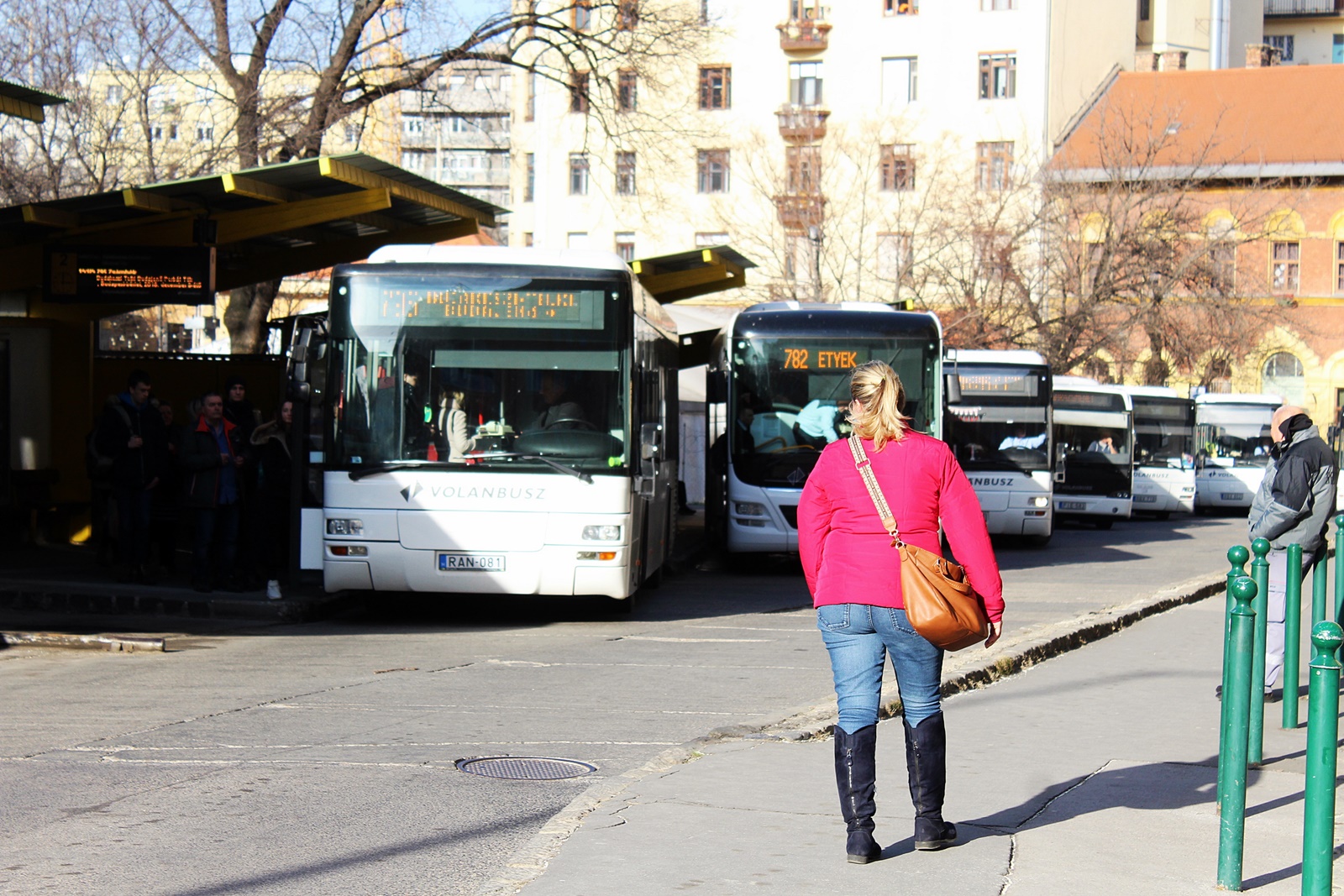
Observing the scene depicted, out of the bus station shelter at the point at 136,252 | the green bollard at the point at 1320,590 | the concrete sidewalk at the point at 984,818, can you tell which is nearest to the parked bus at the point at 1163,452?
the bus station shelter at the point at 136,252

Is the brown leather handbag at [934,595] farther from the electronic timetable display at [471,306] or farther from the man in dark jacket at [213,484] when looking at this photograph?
the man in dark jacket at [213,484]

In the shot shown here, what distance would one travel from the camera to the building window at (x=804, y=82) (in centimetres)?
5944

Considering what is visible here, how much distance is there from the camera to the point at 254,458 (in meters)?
14.0

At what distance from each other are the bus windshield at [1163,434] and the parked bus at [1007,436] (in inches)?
467

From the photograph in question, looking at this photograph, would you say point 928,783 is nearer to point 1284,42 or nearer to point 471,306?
point 471,306

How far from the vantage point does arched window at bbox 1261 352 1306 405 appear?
55469 mm

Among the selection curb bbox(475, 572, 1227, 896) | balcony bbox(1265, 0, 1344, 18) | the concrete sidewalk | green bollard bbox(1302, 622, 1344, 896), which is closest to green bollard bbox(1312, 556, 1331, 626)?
the concrete sidewalk

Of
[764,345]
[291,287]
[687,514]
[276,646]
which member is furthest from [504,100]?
[276,646]

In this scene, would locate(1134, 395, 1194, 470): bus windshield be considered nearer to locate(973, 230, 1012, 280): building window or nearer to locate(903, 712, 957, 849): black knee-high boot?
locate(973, 230, 1012, 280): building window

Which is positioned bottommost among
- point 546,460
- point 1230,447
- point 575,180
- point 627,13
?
point 1230,447

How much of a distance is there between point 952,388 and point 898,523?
44.9 feet

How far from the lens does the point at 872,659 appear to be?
17.8 ft

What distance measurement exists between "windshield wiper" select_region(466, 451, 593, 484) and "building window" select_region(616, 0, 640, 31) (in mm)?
15835

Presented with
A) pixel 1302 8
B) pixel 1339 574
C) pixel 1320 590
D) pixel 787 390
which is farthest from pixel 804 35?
pixel 1320 590
